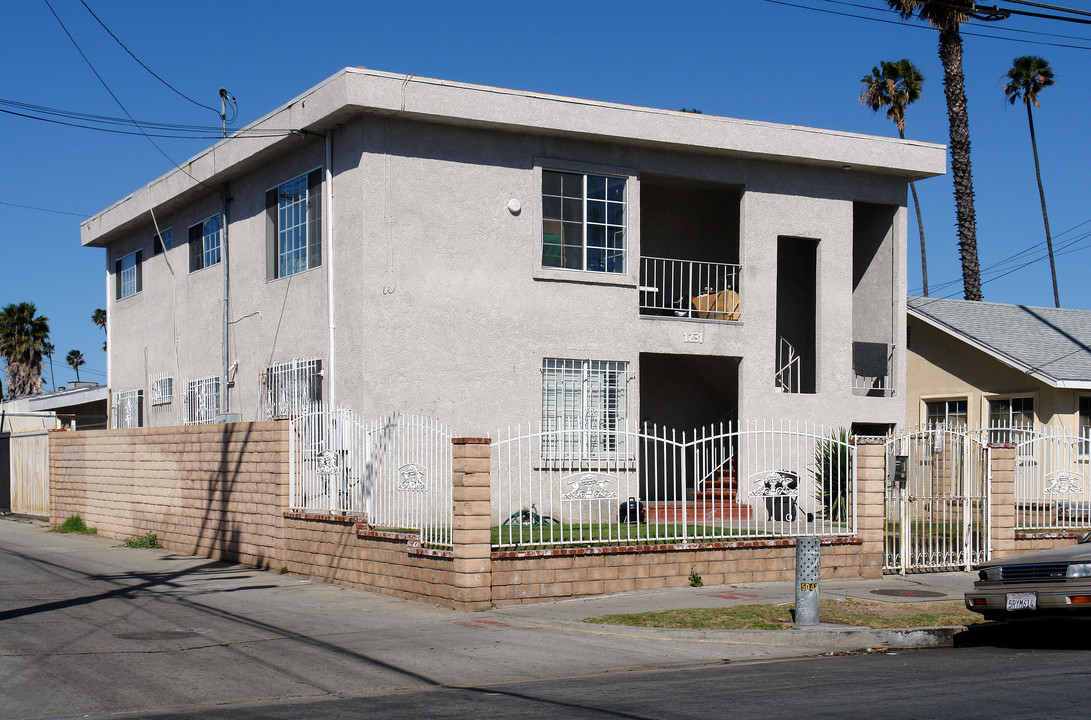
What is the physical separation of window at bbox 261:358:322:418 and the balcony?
234 inches

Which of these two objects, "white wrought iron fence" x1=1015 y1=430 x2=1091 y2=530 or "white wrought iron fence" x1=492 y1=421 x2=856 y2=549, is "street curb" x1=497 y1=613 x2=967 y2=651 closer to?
"white wrought iron fence" x1=492 y1=421 x2=856 y2=549

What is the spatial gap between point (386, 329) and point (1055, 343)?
1582 cm

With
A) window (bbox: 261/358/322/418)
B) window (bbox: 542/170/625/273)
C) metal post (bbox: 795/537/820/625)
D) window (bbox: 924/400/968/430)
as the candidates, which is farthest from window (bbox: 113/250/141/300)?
metal post (bbox: 795/537/820/625)

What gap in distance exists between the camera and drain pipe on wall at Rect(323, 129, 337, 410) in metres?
17.8

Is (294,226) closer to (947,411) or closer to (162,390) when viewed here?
(162,390)

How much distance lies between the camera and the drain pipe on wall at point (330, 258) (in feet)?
58.5

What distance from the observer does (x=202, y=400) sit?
862 inches

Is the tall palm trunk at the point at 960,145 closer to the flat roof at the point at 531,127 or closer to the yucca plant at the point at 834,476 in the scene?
the flat roof at the point at 531,127

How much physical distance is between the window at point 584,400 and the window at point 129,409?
11.7 m

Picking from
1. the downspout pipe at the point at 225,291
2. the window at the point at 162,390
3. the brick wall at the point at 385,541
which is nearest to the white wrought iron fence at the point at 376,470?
the brick wall at the point at 385,541

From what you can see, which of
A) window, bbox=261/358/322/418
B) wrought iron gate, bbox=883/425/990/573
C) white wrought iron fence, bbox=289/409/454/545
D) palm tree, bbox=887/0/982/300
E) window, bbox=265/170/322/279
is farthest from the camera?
palm tree, bbox=887/0/982/300

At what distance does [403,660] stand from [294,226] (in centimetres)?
1151

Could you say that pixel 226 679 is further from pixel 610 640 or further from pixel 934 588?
pixel 934 588

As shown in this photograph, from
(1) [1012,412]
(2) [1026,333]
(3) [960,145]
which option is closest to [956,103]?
(3) [960,145]
